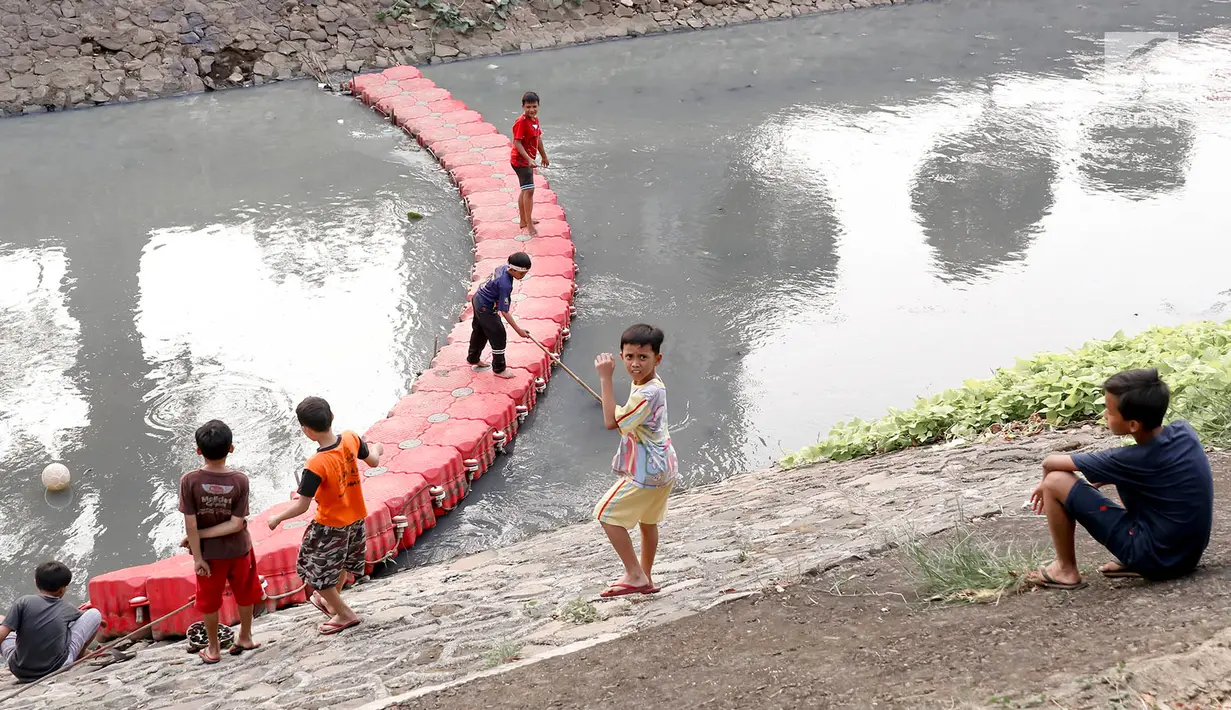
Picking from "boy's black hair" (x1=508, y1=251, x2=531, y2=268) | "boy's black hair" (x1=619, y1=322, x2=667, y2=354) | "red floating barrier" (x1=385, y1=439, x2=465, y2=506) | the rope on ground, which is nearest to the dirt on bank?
"boy's black hair" (x1=619, y1=322, x2=667, y2=354)

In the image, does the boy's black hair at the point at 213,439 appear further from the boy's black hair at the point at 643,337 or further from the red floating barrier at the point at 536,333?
the red floating barrier at the point at 536,333

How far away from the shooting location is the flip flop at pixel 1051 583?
3814 millimetres

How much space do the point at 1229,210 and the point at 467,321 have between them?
755cm

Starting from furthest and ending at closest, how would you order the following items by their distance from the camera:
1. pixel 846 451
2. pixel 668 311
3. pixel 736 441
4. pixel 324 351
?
pixel 668 311 → pixel 324 351 → pixel 736 441 → pixel 846 451

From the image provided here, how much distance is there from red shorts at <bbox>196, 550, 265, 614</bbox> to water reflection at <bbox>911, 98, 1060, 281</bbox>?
21.7 ft

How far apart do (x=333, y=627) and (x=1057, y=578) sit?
119 inches

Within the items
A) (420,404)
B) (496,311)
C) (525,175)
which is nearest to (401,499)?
(420,404)

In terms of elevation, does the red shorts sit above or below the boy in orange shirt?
below

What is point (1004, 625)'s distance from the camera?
3.60m

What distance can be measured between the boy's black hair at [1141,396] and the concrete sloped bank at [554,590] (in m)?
1.15

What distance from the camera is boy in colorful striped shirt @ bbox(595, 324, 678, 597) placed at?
4.43 meters

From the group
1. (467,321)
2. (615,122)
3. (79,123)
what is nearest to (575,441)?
(467,321)

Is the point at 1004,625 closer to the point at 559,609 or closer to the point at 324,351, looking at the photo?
the point at 559,609

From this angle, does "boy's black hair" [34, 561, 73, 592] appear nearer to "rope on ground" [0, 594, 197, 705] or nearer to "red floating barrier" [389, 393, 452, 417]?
"rope on ground" [0, 594, 197, 705]
